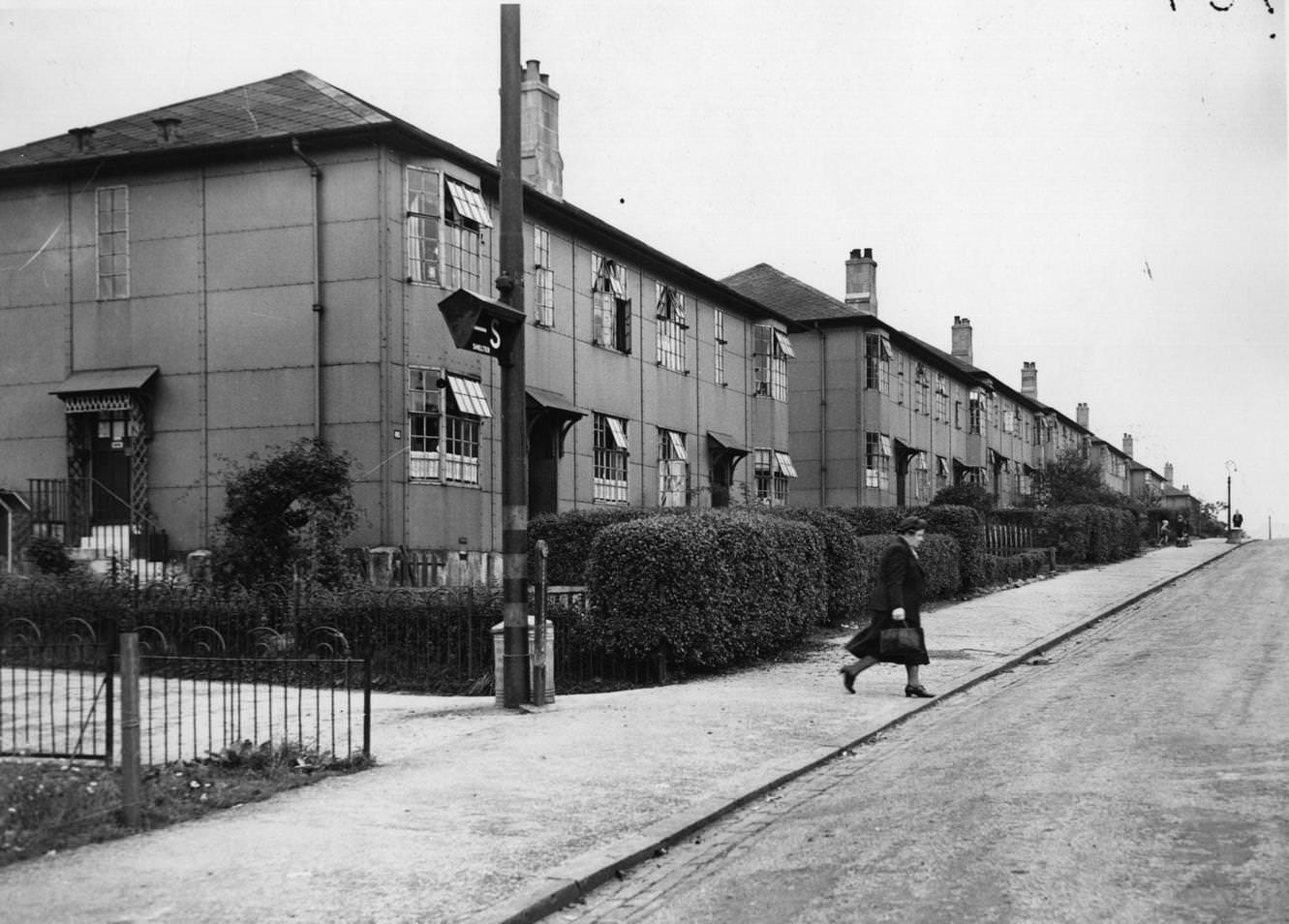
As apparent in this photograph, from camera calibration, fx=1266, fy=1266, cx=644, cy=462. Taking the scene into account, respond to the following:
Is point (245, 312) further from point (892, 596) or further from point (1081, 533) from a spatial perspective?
point (1081, 533)

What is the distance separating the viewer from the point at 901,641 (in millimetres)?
12625

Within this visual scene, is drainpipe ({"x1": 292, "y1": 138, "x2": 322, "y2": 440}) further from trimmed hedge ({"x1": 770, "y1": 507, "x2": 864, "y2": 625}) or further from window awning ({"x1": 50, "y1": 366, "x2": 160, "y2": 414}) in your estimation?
trimmed hedge ({"x1": 770, "y1": 507, "x2": 864, "y2": 625})

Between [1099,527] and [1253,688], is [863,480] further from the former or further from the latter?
[1253,688]

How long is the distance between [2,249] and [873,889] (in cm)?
2206

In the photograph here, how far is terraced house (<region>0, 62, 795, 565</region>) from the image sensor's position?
20.8 meters

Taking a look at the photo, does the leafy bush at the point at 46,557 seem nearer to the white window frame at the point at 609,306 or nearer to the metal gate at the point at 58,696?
the metal gate at the point at 58,696

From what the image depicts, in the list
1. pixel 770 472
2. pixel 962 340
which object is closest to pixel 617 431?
pixel 770 472

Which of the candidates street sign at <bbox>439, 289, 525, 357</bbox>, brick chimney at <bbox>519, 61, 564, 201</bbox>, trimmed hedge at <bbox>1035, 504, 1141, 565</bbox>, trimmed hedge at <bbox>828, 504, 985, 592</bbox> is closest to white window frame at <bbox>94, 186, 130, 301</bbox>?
brick chimney at <bbox>519, 61, 564, 201</bbox>

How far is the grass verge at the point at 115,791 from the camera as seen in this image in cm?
669

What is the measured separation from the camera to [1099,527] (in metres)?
39.7

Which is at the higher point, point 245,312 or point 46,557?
point 245,312

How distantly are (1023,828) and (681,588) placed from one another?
22.3ft

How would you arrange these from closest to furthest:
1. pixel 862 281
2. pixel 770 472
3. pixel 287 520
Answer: pixel 287 520 < pixel 770 472 < pixel 862 281

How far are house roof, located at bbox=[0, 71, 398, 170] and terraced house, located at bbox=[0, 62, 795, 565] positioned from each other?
0.06 metres
